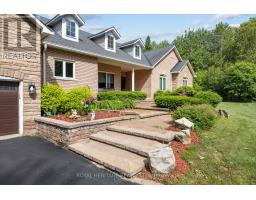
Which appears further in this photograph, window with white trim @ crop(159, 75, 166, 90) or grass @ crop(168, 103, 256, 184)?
window with white trim @ crop(159, 75, 166, 90)

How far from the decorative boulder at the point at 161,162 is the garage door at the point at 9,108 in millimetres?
6207

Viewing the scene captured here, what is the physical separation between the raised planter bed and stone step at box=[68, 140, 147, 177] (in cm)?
31

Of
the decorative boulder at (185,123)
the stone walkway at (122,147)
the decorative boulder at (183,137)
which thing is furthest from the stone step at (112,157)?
the decorative boulder at (185,123)

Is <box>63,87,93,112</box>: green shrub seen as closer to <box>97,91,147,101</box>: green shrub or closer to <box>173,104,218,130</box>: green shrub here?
<box>173,104,218,130</box>: green shrub

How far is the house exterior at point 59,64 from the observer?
27.0 feet

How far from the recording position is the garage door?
815 cm

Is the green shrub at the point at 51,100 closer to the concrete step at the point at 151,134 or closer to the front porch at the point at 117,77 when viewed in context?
the concrete step at the point at 151,134

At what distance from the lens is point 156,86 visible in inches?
840

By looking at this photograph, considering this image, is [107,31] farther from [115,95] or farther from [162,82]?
[162,82]

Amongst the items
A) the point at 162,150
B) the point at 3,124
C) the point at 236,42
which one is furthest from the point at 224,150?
the point at 236,42

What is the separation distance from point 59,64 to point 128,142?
325 inches

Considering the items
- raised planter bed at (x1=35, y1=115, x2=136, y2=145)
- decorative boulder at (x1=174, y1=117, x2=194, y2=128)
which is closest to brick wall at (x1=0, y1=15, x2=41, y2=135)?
raised planter bed at (x1=35, y1=115, x2=136, y2=145)
